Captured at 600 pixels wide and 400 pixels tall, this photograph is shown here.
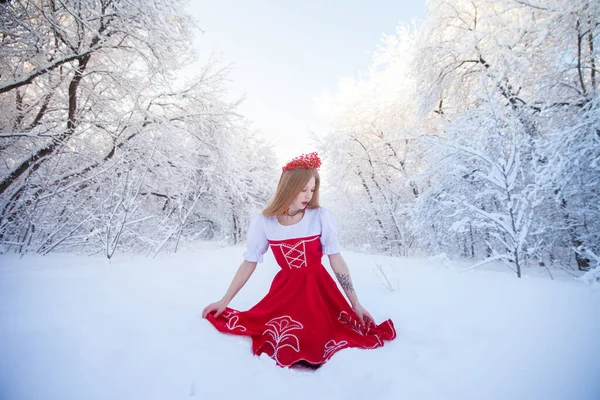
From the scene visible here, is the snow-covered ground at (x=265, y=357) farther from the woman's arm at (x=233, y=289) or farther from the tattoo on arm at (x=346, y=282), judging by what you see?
the tattoo on arm at (x=346, y=282)

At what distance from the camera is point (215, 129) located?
6102 millimetres

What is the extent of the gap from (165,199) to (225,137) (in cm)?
284

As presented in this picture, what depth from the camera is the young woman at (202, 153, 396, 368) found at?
4.58ft

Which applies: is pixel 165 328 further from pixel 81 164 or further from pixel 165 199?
pixel 165 199

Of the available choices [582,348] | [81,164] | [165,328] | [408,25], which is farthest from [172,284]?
[408,25]

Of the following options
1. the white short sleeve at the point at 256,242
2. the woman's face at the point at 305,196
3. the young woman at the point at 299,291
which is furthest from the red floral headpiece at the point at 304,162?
the white short sleeve at the point at 256,242

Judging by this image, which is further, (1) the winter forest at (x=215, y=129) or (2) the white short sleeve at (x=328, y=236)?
(1) the winter forest at (x=215, y=129)

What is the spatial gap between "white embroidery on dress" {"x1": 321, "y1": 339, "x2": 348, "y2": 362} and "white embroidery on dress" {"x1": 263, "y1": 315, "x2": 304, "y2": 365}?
149mm

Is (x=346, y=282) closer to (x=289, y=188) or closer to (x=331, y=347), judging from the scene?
(x=331, y=347)

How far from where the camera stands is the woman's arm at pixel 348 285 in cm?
153

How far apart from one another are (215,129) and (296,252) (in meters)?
5.32

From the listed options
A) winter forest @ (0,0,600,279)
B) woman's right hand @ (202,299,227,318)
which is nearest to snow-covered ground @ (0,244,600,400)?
woman's right hand @ (202,299,227,318)

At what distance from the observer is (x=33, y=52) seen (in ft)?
10.8

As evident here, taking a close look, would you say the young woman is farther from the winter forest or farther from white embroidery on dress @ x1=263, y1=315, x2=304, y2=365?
the winter forest
